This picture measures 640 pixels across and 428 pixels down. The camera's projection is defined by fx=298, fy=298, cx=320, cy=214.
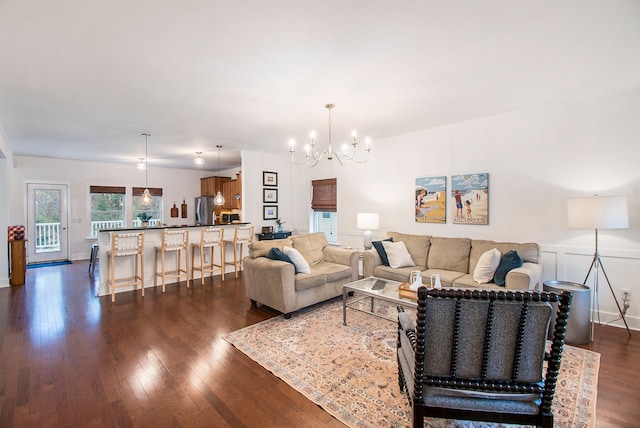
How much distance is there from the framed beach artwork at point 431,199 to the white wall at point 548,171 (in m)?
0.10

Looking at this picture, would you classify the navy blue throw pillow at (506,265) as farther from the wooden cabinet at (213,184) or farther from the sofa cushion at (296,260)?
the wooden cabinet at (213,184)

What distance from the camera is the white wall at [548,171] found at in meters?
3.45

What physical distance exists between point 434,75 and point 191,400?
347cm

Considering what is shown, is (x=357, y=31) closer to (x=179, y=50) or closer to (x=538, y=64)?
(x=179, y=50)

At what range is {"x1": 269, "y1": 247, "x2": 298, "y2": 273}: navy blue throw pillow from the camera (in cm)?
381

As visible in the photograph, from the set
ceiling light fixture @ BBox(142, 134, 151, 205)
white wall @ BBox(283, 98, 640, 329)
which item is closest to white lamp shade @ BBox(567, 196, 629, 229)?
white wall @ BBox(283, 98, 640, 329)

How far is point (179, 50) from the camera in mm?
2434

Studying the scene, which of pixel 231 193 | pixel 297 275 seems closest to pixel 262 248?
pixel 297 275

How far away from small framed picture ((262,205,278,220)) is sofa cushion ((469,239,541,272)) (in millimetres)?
4345

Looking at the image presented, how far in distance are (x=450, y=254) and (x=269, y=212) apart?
4138 millimetres

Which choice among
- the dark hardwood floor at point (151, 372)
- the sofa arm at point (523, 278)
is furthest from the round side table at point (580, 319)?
the sofa arm at point (523, 278)

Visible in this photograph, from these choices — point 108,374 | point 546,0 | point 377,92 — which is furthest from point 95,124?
point 546,0

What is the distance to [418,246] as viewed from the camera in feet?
15.4

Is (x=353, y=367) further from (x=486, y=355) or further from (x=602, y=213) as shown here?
(x=602, y=213)
